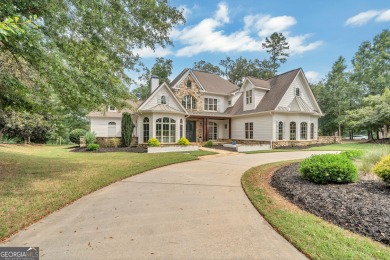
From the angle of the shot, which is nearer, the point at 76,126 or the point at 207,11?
the point at 207,11

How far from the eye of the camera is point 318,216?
3959mm

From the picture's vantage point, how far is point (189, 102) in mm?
22609

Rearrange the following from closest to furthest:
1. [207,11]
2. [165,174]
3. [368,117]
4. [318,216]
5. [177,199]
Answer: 1. [318,216]
2. [177,199]
3. [165,174]
4. [207,11]
5. [368,117]

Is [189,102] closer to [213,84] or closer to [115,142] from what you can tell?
[213,84]

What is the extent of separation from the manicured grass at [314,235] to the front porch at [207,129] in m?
17.5

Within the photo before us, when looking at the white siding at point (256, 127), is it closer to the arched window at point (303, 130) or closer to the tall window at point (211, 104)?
the tall window at point (211, 104)

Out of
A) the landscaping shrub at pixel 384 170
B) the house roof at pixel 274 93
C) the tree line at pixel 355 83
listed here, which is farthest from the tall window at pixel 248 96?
the landscaping shrub at pixel 384 170

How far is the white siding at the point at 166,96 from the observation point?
1836 cm

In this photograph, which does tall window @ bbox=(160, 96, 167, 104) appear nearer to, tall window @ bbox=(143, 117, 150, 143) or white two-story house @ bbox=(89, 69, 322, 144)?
white two-story house @ bbox=(89, 69, 322, 144)

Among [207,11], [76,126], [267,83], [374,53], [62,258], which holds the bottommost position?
[62,258]

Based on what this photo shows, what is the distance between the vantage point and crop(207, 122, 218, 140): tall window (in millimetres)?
23734

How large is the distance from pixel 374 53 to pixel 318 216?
45.1m

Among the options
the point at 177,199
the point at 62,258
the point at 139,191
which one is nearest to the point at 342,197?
the point at 177,199

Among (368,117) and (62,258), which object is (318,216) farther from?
(368,117)
